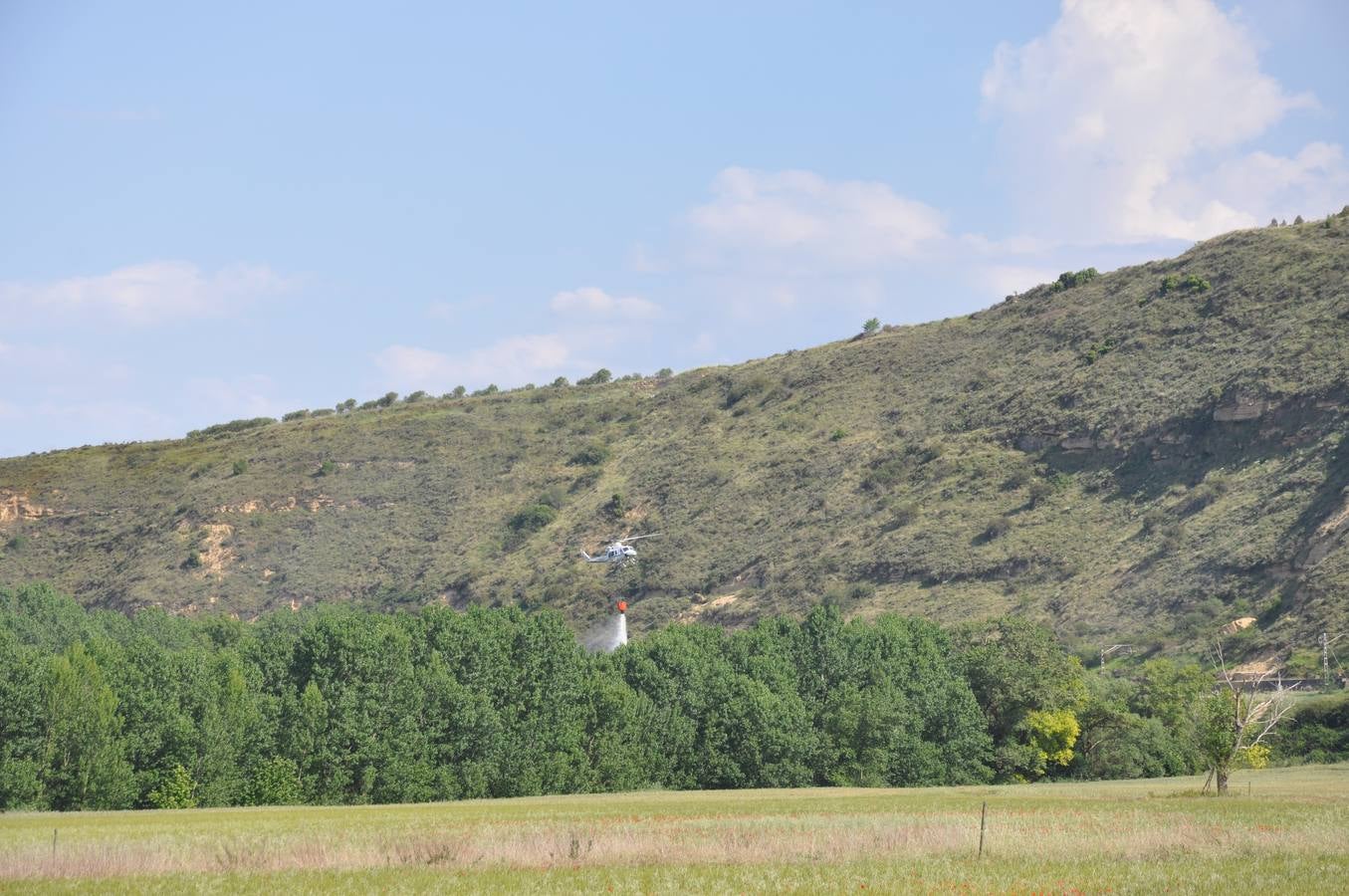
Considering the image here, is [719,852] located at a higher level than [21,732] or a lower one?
lower

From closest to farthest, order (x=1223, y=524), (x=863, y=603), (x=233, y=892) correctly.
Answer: (x=233, y=892) < (x=1223, y=524) < (x=863, y=603)

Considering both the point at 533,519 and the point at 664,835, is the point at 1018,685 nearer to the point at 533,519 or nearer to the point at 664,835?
the point at 664,835

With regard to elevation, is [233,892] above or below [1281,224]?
below

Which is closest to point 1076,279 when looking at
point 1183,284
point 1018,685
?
point 1183,284

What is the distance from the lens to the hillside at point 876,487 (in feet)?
381

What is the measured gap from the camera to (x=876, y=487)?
145125 mm

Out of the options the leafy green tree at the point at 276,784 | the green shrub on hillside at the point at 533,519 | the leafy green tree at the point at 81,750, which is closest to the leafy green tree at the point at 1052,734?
the leafy green tree at the point at 276,784

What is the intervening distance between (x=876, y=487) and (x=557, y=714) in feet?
237

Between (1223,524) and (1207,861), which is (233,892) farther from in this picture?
(1223,524)

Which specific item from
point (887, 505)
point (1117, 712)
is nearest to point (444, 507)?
point (887, 505)

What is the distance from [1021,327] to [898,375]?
14.9m

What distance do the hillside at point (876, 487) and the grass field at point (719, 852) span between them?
59.1 metres

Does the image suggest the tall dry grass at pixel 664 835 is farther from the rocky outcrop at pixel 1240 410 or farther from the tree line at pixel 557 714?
the rocky outcrop at pixel 1240 410

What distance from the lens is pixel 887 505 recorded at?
463ft
